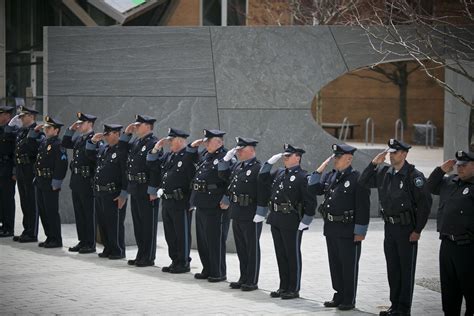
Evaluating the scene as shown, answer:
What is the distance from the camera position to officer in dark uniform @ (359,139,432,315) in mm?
11430

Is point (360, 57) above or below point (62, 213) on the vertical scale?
above

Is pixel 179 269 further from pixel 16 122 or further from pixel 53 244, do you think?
pixel 16 122

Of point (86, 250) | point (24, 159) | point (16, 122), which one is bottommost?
point (86, 250)

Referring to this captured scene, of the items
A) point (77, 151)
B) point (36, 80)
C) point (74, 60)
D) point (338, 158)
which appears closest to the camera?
point (338, 158)

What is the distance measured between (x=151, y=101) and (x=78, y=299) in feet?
23.9

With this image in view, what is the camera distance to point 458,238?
10992mm

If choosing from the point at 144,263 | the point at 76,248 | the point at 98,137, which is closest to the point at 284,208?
the point at 144,263

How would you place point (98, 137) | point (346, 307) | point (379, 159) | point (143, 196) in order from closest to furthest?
point (379, 159)
point (346, 307)
point (143, 196)
point (98, 137)

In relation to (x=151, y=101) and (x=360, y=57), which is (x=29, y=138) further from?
(x=360, y=57)

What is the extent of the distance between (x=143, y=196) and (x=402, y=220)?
4.76 m

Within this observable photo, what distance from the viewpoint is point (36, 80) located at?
3884 cm

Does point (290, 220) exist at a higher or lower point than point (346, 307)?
higher

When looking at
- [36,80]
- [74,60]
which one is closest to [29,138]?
[74,60]

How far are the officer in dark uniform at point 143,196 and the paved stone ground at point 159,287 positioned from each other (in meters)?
0.27
